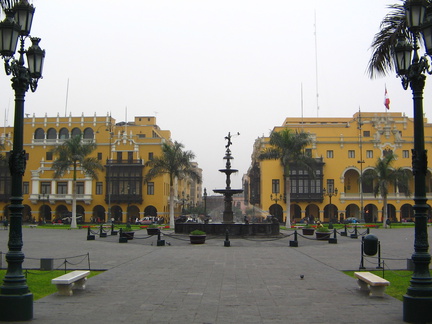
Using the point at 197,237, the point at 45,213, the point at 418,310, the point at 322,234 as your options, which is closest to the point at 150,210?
the point at 45,213

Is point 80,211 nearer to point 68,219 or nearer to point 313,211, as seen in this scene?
point 68,219

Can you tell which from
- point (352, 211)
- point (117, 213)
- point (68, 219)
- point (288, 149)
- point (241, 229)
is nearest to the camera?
point (241, 229)

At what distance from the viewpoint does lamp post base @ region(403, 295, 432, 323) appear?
7.80m

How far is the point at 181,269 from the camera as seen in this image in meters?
15.2

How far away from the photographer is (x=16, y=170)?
8.44m

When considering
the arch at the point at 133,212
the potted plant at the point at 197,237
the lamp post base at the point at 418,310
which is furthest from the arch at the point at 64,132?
the lamp post base at the point at 418,310

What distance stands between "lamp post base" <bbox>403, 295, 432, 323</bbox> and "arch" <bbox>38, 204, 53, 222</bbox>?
67.8 m

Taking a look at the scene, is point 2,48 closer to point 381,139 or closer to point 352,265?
point 352,265

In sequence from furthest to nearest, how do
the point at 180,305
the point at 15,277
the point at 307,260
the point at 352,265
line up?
the point at 307,260 → the point at 352,265 → the point at 180,305 → the point at 15,277

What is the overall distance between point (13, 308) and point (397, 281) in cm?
980

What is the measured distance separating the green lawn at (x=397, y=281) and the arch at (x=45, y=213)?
62878 millimetres

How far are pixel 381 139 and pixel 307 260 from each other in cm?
5580

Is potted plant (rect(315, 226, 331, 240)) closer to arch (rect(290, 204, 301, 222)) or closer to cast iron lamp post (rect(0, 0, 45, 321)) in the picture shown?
cast iron lamp post (rect(0, 0, 45, 321))

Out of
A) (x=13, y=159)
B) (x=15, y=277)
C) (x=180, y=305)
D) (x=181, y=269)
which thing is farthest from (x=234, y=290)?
(x=13, y=159)
